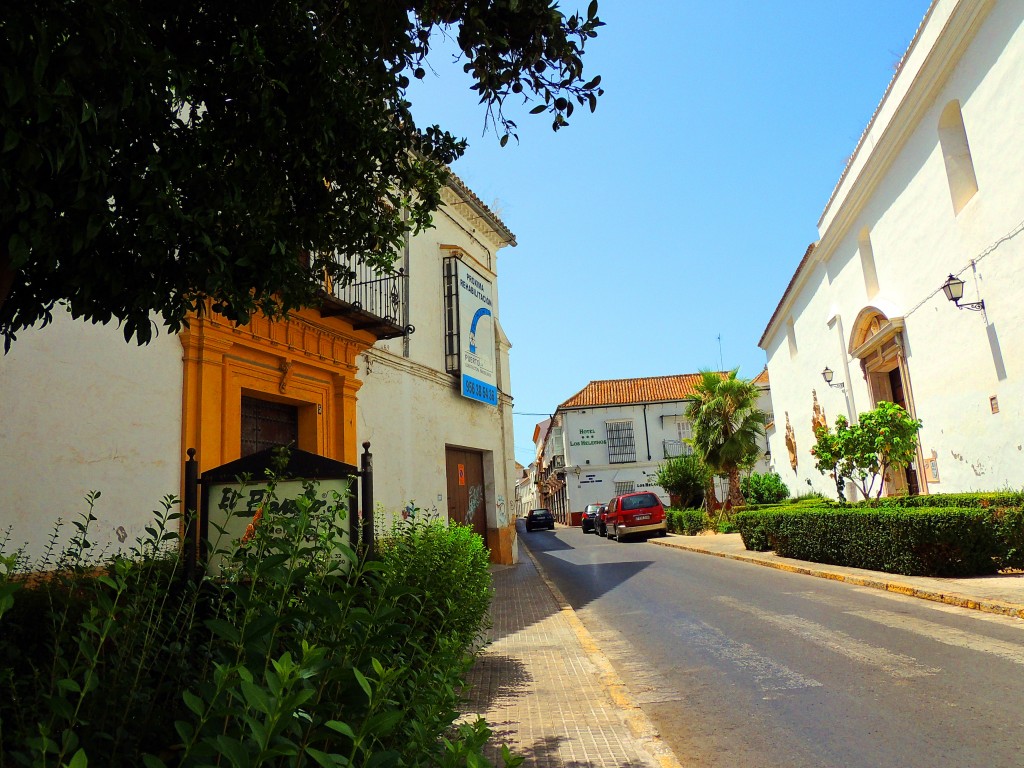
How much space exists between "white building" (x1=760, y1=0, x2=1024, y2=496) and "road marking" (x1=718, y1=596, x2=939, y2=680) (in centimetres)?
624

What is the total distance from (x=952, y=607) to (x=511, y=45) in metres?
8.36

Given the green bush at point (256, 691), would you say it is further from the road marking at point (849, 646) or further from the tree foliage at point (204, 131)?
the road marking at point (849, 646)

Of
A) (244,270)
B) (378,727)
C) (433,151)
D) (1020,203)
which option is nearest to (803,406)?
(1020,203)

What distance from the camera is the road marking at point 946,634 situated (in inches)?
238

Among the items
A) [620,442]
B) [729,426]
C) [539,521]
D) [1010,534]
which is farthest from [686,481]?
[1010,534]

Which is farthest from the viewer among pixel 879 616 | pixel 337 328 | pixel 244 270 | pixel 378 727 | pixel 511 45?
pixel 337 328

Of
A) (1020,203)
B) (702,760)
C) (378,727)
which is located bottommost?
(702,760)

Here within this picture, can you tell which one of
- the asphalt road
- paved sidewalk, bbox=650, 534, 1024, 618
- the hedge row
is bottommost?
the asphalt road

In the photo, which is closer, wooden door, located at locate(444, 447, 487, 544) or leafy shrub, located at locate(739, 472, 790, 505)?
wooden door, located at locate(444, 447, 487, 544)

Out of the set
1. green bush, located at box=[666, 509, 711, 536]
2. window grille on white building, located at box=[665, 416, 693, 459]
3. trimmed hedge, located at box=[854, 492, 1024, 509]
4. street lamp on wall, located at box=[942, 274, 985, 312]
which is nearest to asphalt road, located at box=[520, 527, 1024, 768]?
trimmed hedge, located at box=[854, 492, 1024, 509]

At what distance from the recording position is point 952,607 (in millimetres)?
8320

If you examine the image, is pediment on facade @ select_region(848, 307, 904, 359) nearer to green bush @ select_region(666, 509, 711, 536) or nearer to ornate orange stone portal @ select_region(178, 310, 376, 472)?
green bush @ select_region(666, 509, 711, 536)

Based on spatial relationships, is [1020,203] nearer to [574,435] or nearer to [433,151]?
[433,151]

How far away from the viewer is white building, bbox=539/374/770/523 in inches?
1941
